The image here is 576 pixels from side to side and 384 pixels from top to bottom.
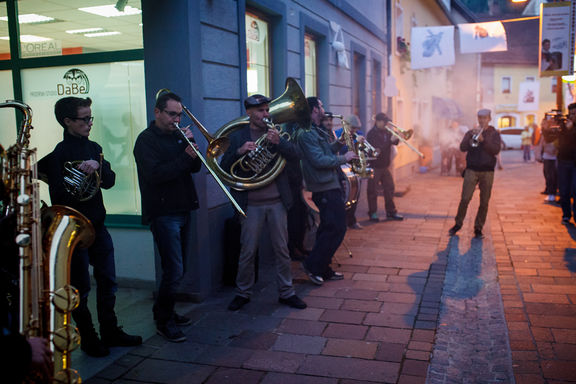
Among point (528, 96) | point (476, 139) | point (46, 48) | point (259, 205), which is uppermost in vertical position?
point (528, 96)

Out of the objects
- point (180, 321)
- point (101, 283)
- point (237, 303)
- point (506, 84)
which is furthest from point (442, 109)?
point (506, 84)

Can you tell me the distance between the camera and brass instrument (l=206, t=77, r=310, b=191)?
453 cm

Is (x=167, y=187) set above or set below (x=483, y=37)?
below

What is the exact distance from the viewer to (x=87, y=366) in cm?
383

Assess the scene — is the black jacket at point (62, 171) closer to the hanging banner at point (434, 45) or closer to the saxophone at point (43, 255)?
the saxophone at point (43, 255)

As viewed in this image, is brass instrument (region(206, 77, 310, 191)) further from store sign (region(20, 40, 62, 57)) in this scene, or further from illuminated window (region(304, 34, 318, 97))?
illuminated window (region(304, 34, 318, 97))

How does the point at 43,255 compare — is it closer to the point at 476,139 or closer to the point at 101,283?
the point at 101,283

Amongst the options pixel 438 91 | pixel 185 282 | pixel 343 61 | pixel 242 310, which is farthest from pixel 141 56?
→ pixel 438 91

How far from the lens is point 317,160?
530 cm

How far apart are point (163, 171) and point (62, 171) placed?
0.70 m

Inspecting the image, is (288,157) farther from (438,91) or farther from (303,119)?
(438,91)

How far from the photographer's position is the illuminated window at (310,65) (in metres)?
8.70

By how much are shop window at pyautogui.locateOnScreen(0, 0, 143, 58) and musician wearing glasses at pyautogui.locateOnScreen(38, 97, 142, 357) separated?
178 centimetres

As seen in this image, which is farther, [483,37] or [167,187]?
[483,37]
